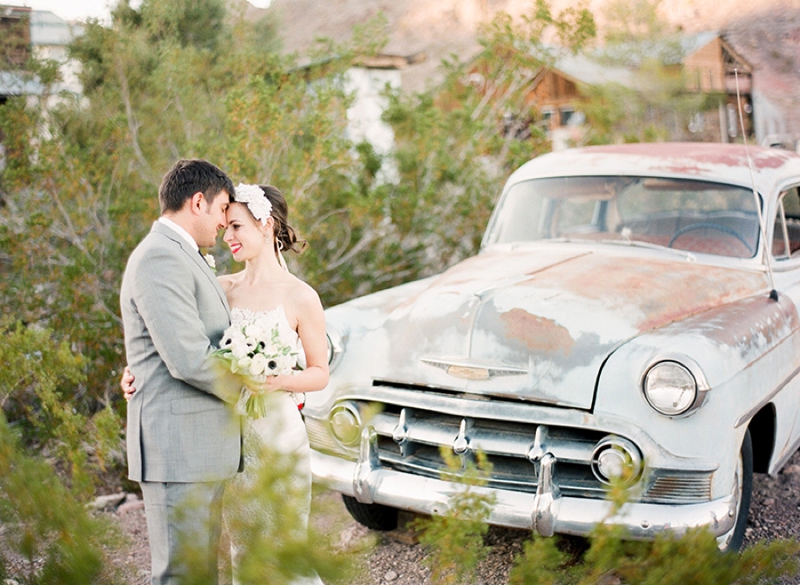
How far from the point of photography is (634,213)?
15.5 ft

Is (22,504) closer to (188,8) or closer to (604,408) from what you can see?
(604,408)

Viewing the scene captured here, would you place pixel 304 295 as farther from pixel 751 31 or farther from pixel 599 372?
pixel 751 31

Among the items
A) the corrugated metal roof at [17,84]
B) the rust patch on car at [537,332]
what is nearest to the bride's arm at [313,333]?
the rust patch on car at [537,332]

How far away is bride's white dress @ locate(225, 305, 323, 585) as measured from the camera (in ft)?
5.68

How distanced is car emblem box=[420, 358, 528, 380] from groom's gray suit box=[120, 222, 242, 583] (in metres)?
1.07

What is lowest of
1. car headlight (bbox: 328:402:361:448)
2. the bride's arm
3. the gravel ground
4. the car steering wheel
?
the gravel ground

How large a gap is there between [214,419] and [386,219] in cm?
481

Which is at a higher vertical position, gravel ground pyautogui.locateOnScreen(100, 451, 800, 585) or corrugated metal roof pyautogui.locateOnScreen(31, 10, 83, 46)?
corrugated metal roof pyautogui.locateOnScreen(31, 10, 83, 46)

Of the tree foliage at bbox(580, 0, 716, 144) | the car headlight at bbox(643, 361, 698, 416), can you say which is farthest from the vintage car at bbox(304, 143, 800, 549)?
the tree foliage at bbox(580, 0, 716, 144)

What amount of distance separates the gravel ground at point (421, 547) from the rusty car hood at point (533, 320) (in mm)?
733

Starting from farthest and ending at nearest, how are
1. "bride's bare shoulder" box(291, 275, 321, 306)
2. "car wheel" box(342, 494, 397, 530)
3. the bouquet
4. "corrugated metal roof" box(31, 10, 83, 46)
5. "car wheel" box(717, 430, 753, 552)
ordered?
"corrugated metal roof" box(31, 10, 83, 46), "car wheel" box(342, 494, 397, 530), "car wheel" box(717, 430, 753, 552), "bride's bare shoulder" box(291, 275, 321, 306), the bouquet

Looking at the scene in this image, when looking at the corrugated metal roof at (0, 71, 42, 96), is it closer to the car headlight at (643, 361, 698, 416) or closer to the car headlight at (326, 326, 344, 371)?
the car headlight at (326, 326, 344, 371)

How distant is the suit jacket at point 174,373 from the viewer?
250cm

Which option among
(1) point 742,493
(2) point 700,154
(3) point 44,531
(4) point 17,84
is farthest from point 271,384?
(4) point 17,84
